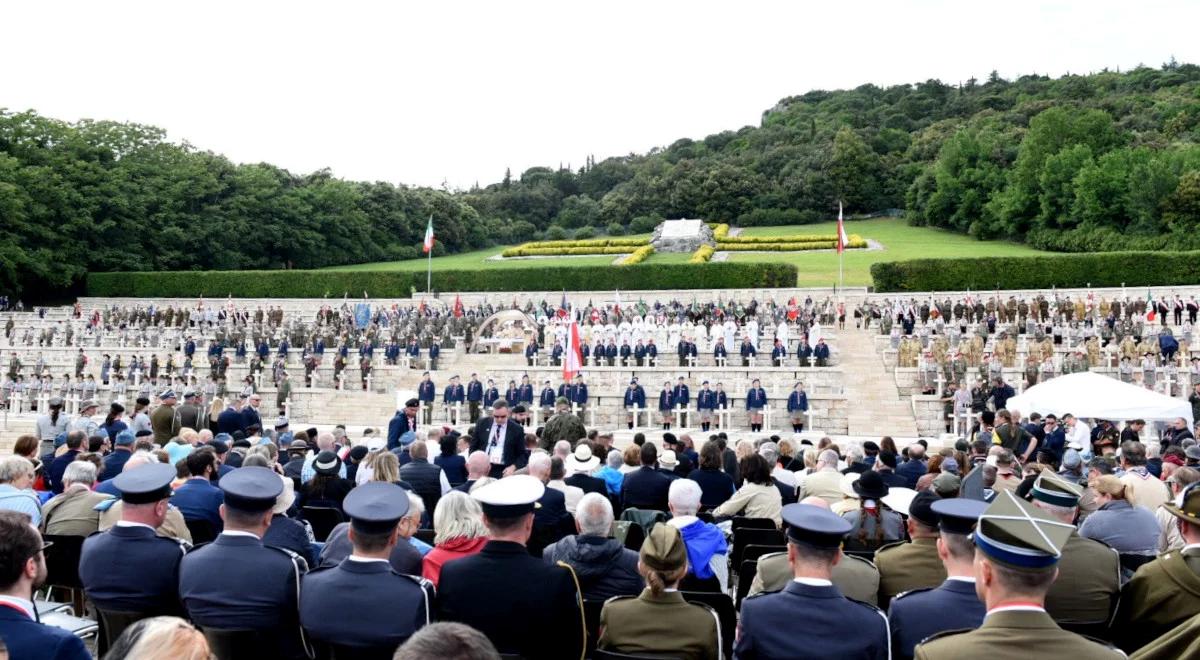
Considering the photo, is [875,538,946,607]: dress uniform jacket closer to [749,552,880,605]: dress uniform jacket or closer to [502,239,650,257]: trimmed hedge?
[749,552,880,605]: dress uniform jacket

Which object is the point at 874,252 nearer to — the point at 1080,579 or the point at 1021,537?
the point at 1080,579

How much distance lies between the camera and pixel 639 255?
56.6 meters

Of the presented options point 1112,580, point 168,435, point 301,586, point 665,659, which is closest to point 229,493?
point 301,586

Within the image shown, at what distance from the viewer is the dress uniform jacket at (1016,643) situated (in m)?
2.78

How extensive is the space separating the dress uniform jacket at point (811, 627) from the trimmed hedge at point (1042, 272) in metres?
38.5

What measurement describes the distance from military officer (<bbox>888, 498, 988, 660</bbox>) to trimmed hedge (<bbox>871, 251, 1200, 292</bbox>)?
3810 centimetres

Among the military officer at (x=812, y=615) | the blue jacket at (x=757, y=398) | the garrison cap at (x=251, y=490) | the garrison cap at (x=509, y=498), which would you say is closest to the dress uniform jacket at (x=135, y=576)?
the garrison cap at (x=251, y=490)

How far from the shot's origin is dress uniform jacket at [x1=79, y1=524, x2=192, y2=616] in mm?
4988

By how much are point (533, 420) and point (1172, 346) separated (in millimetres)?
16077

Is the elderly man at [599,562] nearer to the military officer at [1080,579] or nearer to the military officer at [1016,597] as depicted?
the military officer at [1080,579]

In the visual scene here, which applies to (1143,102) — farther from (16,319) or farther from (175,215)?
(16,319)

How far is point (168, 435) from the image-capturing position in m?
15.1

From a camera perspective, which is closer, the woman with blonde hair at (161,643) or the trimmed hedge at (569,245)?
the woman with blonde hair at (161,643)

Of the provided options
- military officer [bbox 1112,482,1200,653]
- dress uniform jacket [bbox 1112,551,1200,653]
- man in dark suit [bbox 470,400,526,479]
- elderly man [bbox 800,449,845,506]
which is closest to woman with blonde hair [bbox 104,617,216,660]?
military officer [bbox 1112,482,1200,653]
